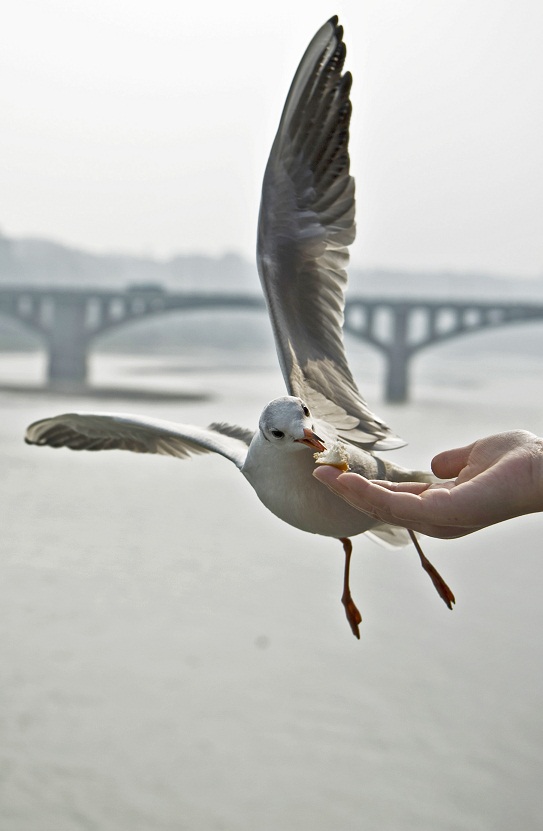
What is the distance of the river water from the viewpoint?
14.2 metres

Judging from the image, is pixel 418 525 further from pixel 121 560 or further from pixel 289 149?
pixel 121 560

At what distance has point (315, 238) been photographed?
7.11ft

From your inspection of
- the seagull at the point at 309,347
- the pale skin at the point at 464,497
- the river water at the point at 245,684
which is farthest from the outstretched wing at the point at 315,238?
the river water at the point at 245,684

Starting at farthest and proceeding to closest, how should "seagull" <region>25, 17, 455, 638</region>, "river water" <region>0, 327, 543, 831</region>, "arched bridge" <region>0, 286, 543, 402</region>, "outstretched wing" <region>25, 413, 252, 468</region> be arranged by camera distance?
"arched bridge" <region>0, 286, 543, 402</region>, "river water" <region>0, 327, 543, 831</region>, "outstretched wing" <region>25, 413, 252, 468</region>, "seagull" <region>25, 17, 455, 638</region>

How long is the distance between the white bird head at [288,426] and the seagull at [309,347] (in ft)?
0.26

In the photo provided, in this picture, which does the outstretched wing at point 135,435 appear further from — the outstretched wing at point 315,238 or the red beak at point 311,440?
the red beak at point 311,440

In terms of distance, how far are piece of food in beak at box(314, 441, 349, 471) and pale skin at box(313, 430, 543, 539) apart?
1 centimetres

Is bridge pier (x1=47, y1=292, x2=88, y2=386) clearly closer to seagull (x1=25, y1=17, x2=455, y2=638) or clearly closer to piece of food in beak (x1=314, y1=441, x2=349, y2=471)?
seagull (x1=25, y1=17, x2=455, y2=638)

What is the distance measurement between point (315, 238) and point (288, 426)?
0.86 metres

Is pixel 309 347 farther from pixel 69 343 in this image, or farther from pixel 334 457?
pixel 69 343

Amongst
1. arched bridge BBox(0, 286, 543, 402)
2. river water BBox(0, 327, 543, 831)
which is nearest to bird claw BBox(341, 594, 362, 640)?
river water BBox(0, 327, 543, 831)

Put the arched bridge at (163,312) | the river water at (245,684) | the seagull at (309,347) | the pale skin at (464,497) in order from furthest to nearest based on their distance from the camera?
the arched bridge at (163,312) → the river water at (245,684) → the seagull at (309,347) → the pale skin at (464,497)

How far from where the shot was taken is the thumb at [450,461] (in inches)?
65.2

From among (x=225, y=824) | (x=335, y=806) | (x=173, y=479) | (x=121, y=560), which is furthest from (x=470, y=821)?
(x=173, y=479)
